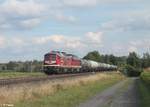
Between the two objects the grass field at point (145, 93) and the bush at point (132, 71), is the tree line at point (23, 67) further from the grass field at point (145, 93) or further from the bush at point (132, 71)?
the bush at point (132, 71)

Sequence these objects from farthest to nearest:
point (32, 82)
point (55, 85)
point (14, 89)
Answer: point (55, 85), point (32, 82), point (14, 89)

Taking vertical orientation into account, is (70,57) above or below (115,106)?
above

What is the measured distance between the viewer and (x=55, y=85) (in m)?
43.4

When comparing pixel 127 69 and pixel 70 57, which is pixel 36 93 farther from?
pixel 127 69

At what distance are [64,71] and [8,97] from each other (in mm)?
47936

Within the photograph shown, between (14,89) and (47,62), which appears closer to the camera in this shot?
(14,89)

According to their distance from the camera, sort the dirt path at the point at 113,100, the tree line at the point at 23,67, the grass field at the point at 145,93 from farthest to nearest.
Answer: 1. the tree line at the point at 23,67
2. the grass field at the point at 145,93
3. the dirt path at the point at 113,100

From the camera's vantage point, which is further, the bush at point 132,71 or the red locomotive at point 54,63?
the bush at point 132,71

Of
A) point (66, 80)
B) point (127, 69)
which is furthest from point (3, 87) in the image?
point (127, 69)

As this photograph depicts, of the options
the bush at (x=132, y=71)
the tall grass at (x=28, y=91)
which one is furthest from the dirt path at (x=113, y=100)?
the bush at (x=132, y=71)

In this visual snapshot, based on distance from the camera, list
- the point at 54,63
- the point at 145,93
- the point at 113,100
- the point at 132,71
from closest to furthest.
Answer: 1. the point at 113,100
2. the point at 145,93
3. the point at 54,63
4. the point at 132,71

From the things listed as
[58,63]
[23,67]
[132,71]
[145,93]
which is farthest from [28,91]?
[132,71]

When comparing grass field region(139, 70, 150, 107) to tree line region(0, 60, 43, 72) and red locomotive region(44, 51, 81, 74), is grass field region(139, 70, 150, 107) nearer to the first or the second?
red locomotive region(44, 51, 81, 74)

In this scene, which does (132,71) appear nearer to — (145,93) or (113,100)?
(145,93)
